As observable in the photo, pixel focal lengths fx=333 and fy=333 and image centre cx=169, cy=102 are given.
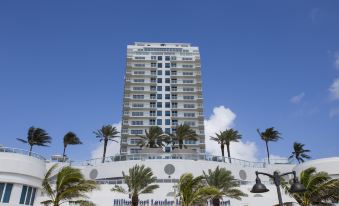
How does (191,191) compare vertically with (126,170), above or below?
below

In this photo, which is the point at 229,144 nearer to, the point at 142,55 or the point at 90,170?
the point at 90,170

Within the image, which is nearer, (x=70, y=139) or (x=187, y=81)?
(x=70, y=139)

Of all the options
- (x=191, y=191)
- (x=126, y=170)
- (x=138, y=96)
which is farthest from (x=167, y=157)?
(x=138, y=96)

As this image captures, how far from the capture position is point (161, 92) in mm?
106312

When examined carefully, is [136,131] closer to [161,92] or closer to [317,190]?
[161,92]

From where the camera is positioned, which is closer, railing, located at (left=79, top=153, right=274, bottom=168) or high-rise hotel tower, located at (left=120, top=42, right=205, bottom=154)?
railing, located at (left=79, top=153, right=274, bottom=168)

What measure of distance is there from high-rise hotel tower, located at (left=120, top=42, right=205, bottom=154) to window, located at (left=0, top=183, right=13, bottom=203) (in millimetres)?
56283

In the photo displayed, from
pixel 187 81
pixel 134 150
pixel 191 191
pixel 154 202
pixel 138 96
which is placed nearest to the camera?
pixel 191 191

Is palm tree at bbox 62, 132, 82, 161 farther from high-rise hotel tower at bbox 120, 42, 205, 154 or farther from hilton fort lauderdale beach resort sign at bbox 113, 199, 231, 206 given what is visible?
hilton fort lauderdale beach resort sign at bbox 113, 199, 231, 206

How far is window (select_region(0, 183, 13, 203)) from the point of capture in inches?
1432

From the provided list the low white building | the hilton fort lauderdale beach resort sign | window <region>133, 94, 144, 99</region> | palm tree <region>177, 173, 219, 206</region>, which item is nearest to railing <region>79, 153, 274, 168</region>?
the low white building

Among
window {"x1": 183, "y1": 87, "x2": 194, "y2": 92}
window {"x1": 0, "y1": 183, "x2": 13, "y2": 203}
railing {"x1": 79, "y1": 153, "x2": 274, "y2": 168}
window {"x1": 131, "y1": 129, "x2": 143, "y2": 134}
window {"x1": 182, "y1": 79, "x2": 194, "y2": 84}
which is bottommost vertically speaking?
window {"x1": 0, "y1": 183, "x2": 13, "y2": 203}

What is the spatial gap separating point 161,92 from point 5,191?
237 ft

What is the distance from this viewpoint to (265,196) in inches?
1725
